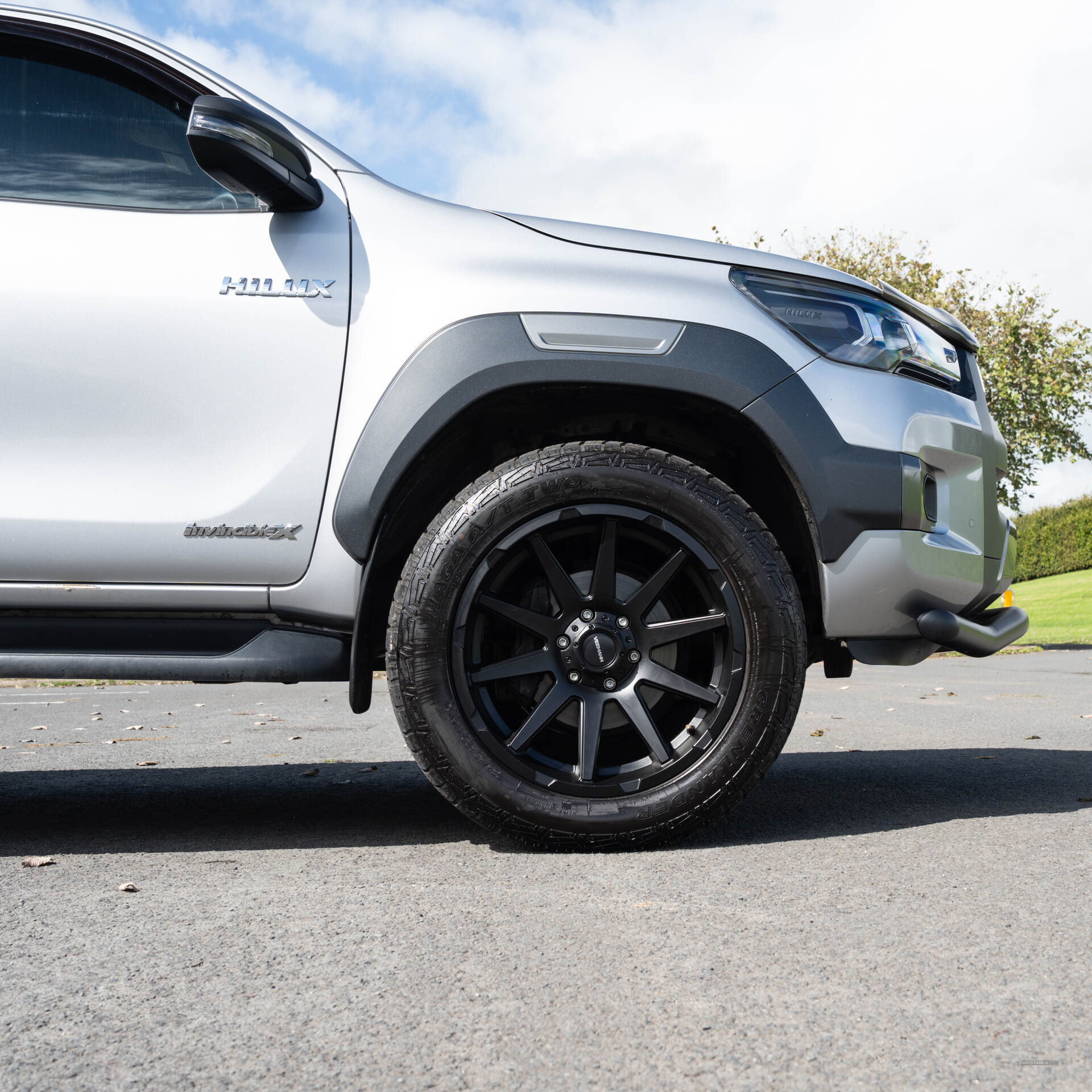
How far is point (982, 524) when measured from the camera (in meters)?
2.96

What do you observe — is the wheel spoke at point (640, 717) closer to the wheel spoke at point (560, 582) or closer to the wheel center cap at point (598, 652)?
the wheel center cap at point (598, 652)

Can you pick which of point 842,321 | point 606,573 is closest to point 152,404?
point 606,573

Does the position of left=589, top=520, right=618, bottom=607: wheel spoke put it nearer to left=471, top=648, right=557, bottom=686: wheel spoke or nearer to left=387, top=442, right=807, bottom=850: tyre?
left=387, top=442, right=807, bottom=850: tyre

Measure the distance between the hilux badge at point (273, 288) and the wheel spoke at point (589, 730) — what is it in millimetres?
1230

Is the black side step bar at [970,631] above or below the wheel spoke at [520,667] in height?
above

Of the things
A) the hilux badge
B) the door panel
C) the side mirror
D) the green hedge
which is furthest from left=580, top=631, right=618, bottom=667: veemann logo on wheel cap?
the green hedge

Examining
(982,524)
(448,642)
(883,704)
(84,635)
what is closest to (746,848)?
(448,642)

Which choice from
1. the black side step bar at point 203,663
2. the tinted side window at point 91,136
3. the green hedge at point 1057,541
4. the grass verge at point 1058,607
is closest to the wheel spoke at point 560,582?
the black side step bar at point 203,663

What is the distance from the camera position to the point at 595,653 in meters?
2.62

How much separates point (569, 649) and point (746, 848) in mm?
683

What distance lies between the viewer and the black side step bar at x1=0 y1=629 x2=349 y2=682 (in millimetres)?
2600

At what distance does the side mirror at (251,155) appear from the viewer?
2523 mm

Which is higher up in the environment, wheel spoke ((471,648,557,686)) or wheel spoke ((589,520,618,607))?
wheel spoke ((589,520,618,607))

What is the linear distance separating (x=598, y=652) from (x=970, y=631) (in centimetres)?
101
